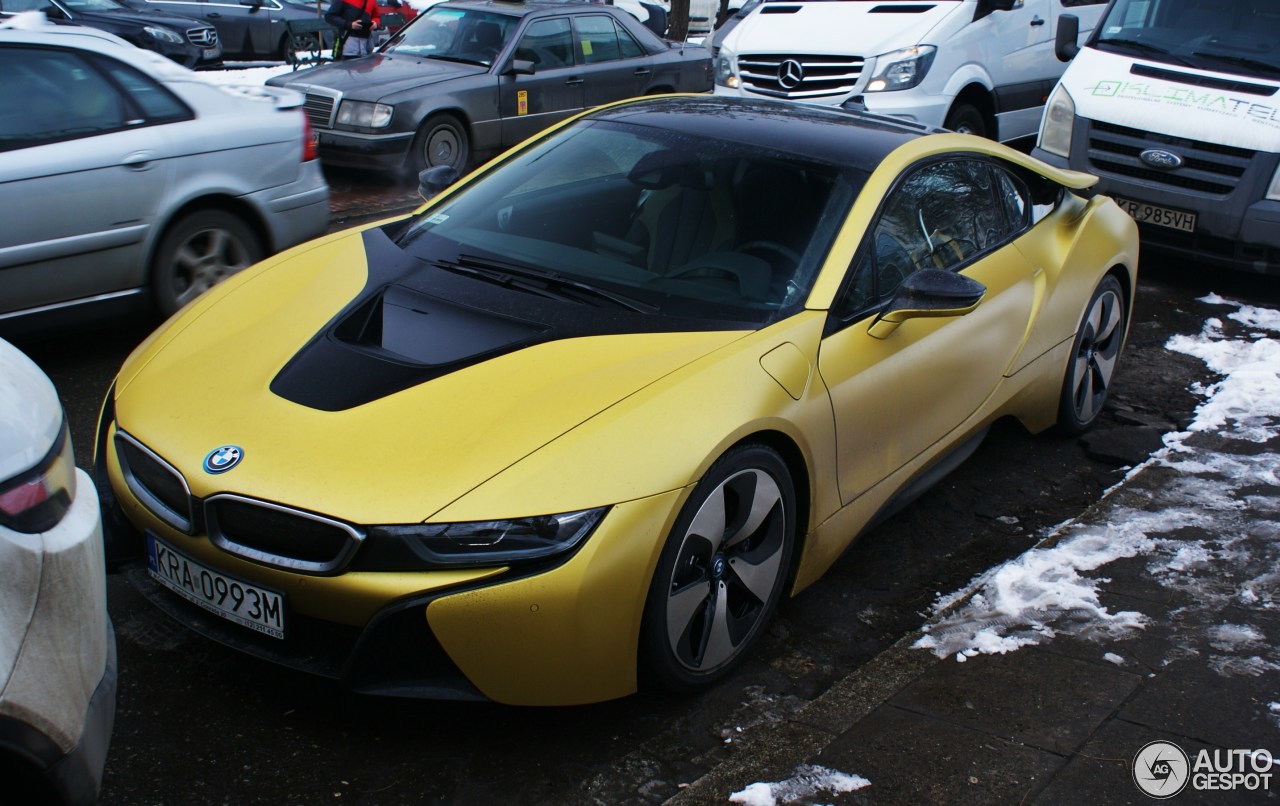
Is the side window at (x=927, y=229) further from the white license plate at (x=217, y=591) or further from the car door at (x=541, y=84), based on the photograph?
the car door at (x=541, y=84)

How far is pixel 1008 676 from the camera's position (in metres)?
3.45

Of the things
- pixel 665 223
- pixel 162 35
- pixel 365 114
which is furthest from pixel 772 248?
pixel 162 35

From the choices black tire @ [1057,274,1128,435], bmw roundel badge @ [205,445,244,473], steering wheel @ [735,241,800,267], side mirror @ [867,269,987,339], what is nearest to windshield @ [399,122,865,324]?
steering wheel @ [735,241,800,267]

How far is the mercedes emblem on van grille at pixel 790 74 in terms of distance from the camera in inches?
397

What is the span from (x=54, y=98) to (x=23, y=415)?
12.9ft

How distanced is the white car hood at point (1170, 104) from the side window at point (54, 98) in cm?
594

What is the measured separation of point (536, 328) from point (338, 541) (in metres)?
0.94

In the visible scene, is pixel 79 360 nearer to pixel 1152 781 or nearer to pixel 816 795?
pixel 816 795

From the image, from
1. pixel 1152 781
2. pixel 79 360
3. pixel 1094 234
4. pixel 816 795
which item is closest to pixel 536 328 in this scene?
pixel 816 795

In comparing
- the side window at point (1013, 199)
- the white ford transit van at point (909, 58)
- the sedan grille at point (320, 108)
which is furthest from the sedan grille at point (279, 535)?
the sedan grille at point (320, 108)

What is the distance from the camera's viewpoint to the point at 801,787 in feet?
9.47

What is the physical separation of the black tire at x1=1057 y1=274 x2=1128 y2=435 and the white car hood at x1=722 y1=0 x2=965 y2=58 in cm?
485

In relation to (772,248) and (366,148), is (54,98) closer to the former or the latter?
(772,248)

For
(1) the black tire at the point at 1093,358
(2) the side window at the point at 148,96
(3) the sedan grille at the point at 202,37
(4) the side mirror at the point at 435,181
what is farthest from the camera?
(3) the sedan grille at the point at 202,37
